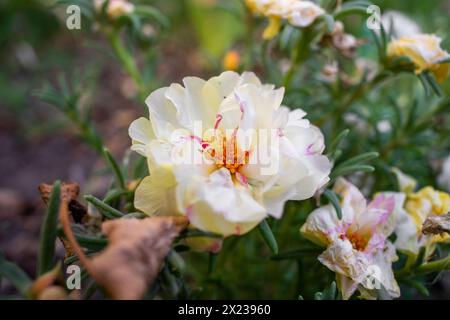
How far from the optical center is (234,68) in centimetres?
139

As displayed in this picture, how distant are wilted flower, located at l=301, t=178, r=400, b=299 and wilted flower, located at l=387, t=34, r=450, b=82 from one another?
11.6 inches

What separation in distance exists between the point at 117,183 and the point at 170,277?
0.29 metres

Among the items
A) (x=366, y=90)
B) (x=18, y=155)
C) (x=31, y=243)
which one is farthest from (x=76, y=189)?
(x=18, y=155)

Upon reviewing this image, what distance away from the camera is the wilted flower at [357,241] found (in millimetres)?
825

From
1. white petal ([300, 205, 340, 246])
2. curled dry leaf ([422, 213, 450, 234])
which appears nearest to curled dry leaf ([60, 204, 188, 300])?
white petal ([300, 205, 340, 246])

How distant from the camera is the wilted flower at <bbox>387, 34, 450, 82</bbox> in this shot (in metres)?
1.00

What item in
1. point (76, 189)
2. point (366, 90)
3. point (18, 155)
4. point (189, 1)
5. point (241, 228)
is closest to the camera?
point (241, 228)

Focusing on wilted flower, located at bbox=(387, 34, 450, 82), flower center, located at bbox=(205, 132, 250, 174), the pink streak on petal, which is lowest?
flower center, located at bbox=(205, 132, 250, 174)

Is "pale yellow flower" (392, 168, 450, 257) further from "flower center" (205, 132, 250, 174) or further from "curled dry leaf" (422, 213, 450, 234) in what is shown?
"flower center" (205, 132, 250, 174)

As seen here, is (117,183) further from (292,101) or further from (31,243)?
(31,243)

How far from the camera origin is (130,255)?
0.61 m

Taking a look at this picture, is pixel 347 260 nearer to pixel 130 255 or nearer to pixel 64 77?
pixel 130 255

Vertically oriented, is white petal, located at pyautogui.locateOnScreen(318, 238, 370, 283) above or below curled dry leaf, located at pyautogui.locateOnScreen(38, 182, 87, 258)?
below

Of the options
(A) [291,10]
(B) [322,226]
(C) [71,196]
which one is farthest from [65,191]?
(A) [291,10]
